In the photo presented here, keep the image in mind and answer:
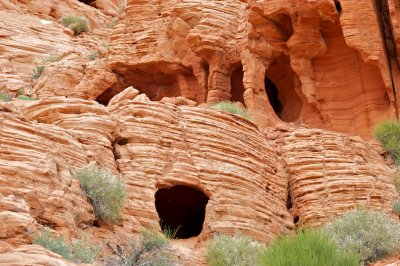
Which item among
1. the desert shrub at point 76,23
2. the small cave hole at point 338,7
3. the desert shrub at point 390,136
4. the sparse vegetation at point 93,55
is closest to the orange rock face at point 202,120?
the sparse vegetation at point 93,55

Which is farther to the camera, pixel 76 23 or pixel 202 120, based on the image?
pixel 76 23

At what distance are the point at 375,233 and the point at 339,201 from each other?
3212mm

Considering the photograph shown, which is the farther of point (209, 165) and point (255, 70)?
point (255, 70)

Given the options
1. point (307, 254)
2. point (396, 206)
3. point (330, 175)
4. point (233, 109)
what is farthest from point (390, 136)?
point (307, 254)

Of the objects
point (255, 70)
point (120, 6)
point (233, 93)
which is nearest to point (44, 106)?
point (255, 70)

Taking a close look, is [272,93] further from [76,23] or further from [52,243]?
[52,243]

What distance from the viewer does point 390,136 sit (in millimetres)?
20672

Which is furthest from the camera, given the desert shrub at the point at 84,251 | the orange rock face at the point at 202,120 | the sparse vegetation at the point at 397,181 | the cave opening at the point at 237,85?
the cave opening at the point at 237,85

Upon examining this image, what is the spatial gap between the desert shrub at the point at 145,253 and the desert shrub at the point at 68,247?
288mm

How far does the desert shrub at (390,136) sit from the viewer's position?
806 inches

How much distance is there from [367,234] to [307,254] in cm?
415

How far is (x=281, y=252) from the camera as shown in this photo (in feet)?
36.3

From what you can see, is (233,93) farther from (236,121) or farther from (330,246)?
(330,246)

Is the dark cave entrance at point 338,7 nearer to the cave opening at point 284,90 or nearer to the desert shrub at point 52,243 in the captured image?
the cave opening at point 284,90
